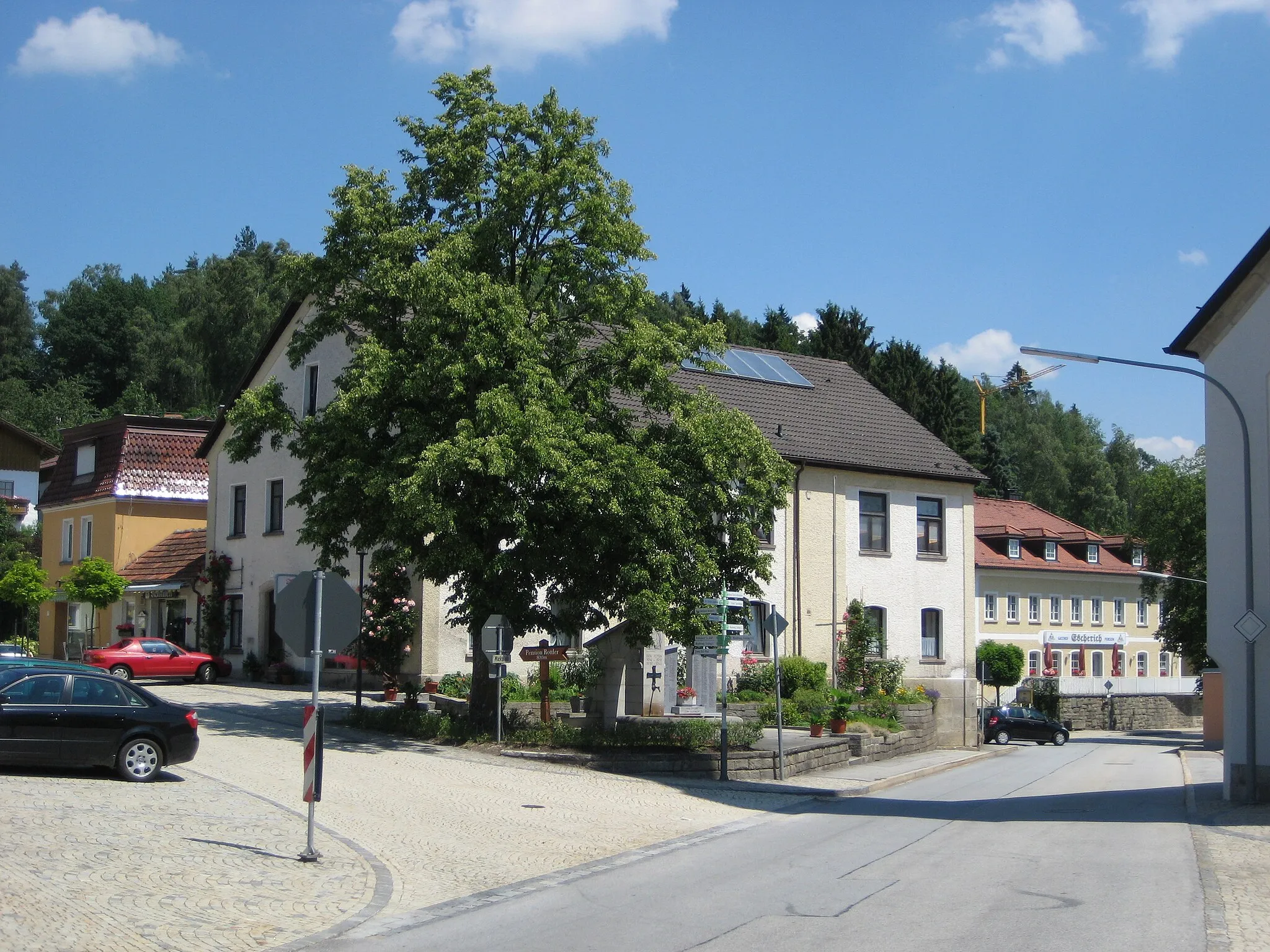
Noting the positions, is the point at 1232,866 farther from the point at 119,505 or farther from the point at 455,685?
the point at 119,505

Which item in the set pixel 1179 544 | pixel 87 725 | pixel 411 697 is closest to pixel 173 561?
pixel 411 697

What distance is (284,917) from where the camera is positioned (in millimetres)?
10047

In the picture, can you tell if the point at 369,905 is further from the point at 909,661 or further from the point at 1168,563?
the point at 1168,563

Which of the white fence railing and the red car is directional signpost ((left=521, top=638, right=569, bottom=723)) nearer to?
the red car

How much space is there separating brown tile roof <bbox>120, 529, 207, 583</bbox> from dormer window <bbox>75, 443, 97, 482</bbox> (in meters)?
4.12

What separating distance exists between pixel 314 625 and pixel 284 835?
2750mm

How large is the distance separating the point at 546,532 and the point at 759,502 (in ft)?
13.7

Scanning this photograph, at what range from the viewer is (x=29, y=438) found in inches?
2525

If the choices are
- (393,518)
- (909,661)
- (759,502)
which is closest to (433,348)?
(393,518)

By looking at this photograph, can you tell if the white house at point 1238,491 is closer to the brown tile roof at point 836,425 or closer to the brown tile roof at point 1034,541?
the brown tile roof at point 836,425

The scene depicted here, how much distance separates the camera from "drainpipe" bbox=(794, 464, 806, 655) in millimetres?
36344

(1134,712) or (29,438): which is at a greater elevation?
(29,438)

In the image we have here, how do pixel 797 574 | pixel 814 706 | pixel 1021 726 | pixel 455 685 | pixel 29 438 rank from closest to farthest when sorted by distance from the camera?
pixel 814 706 < pixel 455 685 < pixel 797 574 < pixel 1021 726 < pixel 29 438

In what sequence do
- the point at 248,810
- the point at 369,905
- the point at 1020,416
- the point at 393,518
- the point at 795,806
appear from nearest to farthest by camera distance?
the point at 369,905 → the point at 248,810 → the point at 795,806 → the point at 393,518 → the point at 1020,416
